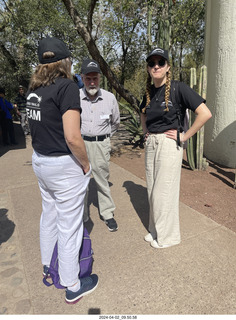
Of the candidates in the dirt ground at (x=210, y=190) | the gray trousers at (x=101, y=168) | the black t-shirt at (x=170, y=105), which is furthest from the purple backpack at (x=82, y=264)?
the dirt ground at (x=210, y=190)

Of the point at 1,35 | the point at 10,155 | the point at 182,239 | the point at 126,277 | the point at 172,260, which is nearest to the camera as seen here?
the point at 126,277

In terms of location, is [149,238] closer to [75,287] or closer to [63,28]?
[75,287]

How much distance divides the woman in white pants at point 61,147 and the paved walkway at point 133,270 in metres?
0.30

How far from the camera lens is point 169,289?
7.34ft

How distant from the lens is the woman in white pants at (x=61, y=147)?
179 centimetres

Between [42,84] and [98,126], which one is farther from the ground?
[42,84]

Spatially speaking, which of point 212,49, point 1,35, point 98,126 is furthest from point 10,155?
point 1,35

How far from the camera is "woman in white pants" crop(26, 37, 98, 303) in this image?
1.79 meters

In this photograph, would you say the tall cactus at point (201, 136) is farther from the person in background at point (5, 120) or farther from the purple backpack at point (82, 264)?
the person in background at point (5, 120)

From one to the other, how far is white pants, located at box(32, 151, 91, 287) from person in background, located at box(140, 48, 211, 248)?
0.96 meters

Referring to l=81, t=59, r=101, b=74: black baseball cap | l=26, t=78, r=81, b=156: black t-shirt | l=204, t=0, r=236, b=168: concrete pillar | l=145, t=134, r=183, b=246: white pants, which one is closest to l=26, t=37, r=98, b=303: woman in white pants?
l=26, t=78, r=81, b=156: black t-shirt

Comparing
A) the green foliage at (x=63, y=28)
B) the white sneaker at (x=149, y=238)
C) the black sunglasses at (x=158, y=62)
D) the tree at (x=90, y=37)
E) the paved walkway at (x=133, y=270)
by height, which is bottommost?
the paved walkway at (x=133, y=270)

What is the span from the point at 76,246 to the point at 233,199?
3.02 m

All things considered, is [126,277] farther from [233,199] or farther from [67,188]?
[233,199]
